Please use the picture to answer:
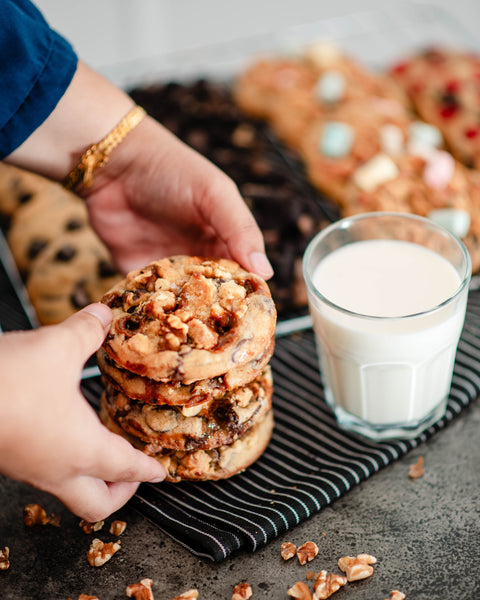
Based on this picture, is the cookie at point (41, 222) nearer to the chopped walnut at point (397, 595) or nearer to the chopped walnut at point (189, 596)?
the chopped walnut at point (189, 596)

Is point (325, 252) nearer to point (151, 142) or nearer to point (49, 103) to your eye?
point (151, 142)

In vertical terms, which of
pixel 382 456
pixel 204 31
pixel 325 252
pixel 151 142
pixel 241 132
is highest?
Answer: pixel 151 142

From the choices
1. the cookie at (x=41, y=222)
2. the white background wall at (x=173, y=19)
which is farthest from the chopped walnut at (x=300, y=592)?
the white background wall at (x=173, y=19)

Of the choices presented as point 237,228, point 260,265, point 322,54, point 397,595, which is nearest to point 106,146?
point 237,228

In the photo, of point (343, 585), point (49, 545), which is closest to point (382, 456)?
point (343, 585)

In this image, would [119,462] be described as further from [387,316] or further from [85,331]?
[387,316]

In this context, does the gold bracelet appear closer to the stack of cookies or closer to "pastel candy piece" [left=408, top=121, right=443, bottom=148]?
the stack of cookies

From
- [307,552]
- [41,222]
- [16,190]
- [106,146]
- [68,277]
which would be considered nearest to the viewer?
[307,552]
